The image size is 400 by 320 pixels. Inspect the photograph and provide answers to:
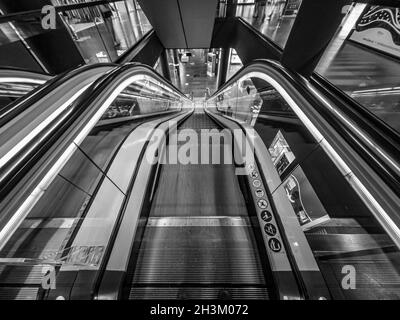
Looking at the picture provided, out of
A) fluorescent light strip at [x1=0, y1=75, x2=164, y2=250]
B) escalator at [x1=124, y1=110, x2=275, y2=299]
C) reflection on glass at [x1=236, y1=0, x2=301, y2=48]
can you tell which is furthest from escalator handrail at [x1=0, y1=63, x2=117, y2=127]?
reflection on glass at [x1=236, y1=0, x2=301, y2=48]

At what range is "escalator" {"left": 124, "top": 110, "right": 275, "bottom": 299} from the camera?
1.62m

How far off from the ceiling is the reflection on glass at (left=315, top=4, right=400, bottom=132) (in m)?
5.12

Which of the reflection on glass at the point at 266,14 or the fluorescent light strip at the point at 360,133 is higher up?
the reflection on glass at the point at 266,14

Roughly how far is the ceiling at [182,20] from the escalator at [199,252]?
27.2ft

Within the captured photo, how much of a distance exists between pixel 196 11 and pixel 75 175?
9.41 meters

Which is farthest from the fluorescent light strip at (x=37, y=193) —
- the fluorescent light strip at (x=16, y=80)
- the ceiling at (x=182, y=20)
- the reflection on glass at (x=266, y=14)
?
the ceiling at (x=182, y=20)

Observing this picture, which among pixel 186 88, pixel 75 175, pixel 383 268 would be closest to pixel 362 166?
pixel 383 268

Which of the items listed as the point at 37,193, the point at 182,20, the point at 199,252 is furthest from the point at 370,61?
the point at 37,193

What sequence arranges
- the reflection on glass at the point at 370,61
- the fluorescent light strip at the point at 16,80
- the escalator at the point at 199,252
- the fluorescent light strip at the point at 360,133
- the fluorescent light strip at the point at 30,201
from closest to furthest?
the fluorescent light strip at the point at 30,201
the fluorescent light strip at the point at 360,133
the escalator at the point at 199,252
the fluorescent light strip at the point at 16,80
the reflection on glass at the point at 370,61

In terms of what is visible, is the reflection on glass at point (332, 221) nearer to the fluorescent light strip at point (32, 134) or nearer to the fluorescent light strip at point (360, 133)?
the fluorescent light strip at point (360, 133)

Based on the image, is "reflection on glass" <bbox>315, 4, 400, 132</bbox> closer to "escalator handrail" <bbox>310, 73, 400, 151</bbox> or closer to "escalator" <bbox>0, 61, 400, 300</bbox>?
"escalator handrail" <bbox>310, 73, 400, 151</bbox>

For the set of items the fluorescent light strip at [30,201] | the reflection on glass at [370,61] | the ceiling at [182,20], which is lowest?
the fluorescent light strip at [30,201]

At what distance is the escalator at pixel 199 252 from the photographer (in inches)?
63.8

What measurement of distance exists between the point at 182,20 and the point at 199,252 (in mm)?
10617
